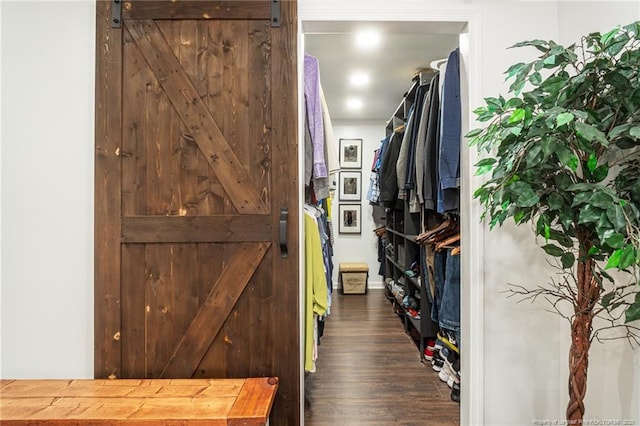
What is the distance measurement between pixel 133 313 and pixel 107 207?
0.48m

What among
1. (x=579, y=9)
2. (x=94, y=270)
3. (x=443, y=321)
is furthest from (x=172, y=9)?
(x=443, y=321)

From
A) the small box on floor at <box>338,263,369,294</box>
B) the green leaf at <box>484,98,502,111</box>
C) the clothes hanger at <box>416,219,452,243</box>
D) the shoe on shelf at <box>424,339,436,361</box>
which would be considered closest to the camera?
the green leaf at <box>484,98,502,111</box>

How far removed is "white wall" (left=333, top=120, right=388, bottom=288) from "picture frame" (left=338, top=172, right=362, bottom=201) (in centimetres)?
6

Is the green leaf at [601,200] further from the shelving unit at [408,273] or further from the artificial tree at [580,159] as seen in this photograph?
the shelving unit at [408,273]

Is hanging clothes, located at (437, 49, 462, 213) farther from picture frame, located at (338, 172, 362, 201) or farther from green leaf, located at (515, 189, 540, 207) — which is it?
picture frame, located at (338, 172, 362, 201)

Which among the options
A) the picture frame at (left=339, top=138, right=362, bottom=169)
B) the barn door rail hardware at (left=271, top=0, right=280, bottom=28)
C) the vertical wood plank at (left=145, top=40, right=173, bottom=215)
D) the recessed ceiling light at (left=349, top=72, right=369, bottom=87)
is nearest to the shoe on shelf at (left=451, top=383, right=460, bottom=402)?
the vertical wood plank at (left=145, top=40, right=173, bottom=215)

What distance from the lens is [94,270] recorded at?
1.56m

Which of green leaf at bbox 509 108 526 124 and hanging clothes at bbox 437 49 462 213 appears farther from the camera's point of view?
hanging clothes at bbox 437 49 462 213

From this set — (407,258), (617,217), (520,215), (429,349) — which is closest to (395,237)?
(407,258)

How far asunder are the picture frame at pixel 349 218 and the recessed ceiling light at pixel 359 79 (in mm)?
1908

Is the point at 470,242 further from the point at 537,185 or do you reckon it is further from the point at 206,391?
the point at 206,391

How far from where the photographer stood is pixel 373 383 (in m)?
2.46

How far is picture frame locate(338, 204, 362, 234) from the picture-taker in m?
5.28

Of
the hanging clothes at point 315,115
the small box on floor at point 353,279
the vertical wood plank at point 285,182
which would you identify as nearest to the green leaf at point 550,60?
the vertical wood plank at point 285,182
